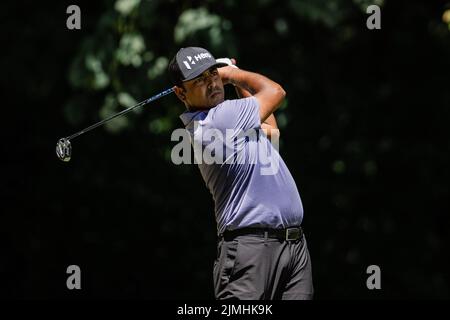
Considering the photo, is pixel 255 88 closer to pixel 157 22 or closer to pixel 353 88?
pixel 157 22

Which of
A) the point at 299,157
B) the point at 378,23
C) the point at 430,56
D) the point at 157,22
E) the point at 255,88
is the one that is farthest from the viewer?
the point at 430,56

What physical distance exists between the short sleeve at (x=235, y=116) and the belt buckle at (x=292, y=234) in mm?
455

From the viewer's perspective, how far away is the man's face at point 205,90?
384cm

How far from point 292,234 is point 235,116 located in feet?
1.78

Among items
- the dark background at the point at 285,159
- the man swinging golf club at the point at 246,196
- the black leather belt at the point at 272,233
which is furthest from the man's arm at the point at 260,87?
the dark background at the point at 285,159

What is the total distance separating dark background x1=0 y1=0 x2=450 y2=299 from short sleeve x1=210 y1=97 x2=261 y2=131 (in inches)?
134

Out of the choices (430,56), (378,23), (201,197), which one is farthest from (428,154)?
(201,197)

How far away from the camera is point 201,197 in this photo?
8.20 metres

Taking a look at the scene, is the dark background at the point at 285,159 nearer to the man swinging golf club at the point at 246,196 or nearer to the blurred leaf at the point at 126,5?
the blurred leaf at the point at 126,5

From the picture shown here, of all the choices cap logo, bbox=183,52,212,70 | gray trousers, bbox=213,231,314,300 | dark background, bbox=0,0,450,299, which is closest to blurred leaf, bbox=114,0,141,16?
dark background, bbox=0,0,450,299

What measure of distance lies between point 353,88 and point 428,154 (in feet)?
2.95

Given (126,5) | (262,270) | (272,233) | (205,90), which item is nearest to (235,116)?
(205,90)

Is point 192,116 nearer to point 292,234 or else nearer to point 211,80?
point 211,80

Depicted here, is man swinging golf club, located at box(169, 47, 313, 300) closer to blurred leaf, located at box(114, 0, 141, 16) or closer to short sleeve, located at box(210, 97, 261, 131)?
short sleeve, located at box(210, 97, 261, 131)
